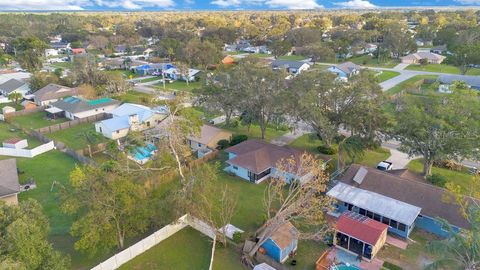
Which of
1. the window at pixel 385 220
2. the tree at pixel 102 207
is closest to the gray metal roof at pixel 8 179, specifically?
the tree at pixel 102 207

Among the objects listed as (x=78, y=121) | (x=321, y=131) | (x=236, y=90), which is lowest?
(x=78, y=121)

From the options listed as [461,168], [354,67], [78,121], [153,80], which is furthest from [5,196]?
[354,67]

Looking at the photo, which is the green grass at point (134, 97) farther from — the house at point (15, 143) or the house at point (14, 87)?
the house at point (15, 143)

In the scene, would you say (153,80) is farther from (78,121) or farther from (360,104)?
(360,104)

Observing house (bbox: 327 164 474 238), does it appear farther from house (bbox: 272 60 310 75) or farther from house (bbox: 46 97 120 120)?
house (bbox: 272 60 310 75)

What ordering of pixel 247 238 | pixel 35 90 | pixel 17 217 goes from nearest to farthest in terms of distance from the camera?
pixel 17 217, pixel 247 238, pixel 35 90

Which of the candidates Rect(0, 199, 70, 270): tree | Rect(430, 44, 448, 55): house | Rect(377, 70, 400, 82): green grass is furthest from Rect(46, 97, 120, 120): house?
Rect(430, 44, 448, 55): house
